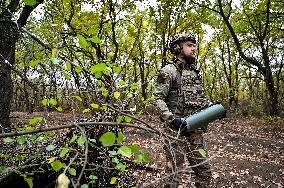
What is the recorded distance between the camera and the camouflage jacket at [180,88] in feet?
11.7

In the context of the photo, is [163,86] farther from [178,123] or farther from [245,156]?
[245,156]

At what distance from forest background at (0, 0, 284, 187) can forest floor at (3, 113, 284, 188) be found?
361 millimetres

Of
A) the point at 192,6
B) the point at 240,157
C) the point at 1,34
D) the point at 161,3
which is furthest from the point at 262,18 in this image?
the point at 1,34

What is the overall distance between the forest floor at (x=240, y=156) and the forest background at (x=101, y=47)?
0.36 metres

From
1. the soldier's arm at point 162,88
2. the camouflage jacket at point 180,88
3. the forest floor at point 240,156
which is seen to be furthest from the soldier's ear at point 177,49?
the forest floor at point 240,156

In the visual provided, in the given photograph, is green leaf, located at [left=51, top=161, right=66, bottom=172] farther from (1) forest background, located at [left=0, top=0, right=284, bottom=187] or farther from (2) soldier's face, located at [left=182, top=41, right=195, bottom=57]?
(2) soldier's face, located at [left=182, top=41, right=195, bottom=57]

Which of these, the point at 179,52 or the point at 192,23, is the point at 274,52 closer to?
the point at 192,23

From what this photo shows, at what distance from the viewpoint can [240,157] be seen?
26.7 ft

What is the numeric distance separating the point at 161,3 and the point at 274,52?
56.3 ft

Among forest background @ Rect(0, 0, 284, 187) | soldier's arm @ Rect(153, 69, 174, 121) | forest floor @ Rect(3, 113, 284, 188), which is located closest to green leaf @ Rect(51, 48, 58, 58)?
forest background @ Rect(0, 0, 284, 187)

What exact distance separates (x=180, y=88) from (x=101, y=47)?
463 inches

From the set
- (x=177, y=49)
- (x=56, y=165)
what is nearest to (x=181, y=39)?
(x=177, y=49)

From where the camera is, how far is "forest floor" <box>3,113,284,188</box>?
5.52 meters

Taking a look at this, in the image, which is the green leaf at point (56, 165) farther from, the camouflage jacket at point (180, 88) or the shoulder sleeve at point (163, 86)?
the camouflage jacket at point (180, 88)
